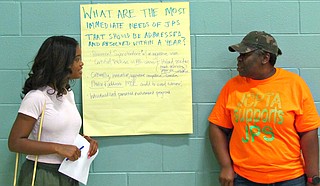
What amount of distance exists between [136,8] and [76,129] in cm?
77

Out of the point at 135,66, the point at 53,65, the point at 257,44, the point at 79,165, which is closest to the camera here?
the point at 53,65

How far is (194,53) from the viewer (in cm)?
228

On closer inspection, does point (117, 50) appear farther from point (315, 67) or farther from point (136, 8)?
point (315, 67)

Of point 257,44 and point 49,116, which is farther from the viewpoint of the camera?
point 257,44

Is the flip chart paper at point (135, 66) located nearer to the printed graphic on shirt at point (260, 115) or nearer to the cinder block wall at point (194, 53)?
the cinder block wall at point (194, 53)

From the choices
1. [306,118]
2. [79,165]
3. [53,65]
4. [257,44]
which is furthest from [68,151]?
[306,118]

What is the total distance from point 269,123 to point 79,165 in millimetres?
939

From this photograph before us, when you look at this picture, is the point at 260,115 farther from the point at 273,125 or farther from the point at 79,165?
the point at 79,165

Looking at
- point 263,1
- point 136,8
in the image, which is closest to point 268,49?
point 263,1

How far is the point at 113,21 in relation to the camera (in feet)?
7.41

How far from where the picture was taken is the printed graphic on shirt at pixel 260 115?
200cm

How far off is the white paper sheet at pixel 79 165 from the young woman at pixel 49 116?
0.12 feet

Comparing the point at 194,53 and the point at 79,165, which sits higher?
the point at 194,53

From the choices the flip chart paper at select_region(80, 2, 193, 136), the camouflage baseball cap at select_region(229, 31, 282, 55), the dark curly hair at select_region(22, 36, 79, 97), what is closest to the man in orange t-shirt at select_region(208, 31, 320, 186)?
the camouflage baseball cap at select_region(229, 31, 282, 55)
